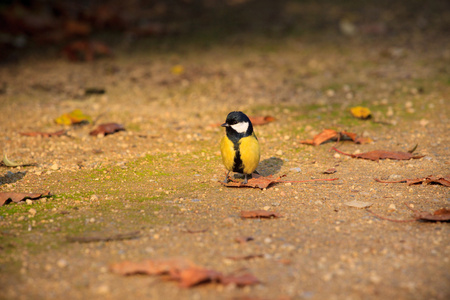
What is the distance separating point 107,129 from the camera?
5.25 metres

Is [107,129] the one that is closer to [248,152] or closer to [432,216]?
[248,152]

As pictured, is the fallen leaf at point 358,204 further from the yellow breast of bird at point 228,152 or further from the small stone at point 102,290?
the small stone at point 102,290

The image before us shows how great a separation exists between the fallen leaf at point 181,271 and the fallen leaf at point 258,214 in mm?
782

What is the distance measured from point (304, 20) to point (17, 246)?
26.8 feet

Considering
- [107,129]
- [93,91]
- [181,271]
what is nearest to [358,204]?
[181,271]

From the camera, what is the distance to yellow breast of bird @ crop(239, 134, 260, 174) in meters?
3.83

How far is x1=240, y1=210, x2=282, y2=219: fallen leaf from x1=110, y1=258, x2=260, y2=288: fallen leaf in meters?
0.78

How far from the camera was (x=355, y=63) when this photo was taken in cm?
768

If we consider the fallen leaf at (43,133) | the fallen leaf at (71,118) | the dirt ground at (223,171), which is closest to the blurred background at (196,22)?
the dirt ground at (223,171)

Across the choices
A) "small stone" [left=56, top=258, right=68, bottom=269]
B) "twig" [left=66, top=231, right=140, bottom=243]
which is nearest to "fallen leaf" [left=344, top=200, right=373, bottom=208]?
"twig" [left=66, top=231, right=140, bottom=243]

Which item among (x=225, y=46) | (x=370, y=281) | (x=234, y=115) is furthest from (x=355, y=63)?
(x=370, y=281)

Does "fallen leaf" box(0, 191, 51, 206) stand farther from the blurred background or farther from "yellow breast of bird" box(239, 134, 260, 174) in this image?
the blurred background

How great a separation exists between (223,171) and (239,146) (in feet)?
1.85

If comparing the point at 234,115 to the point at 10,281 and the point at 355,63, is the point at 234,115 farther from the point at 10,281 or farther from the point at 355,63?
the point at 355,63
